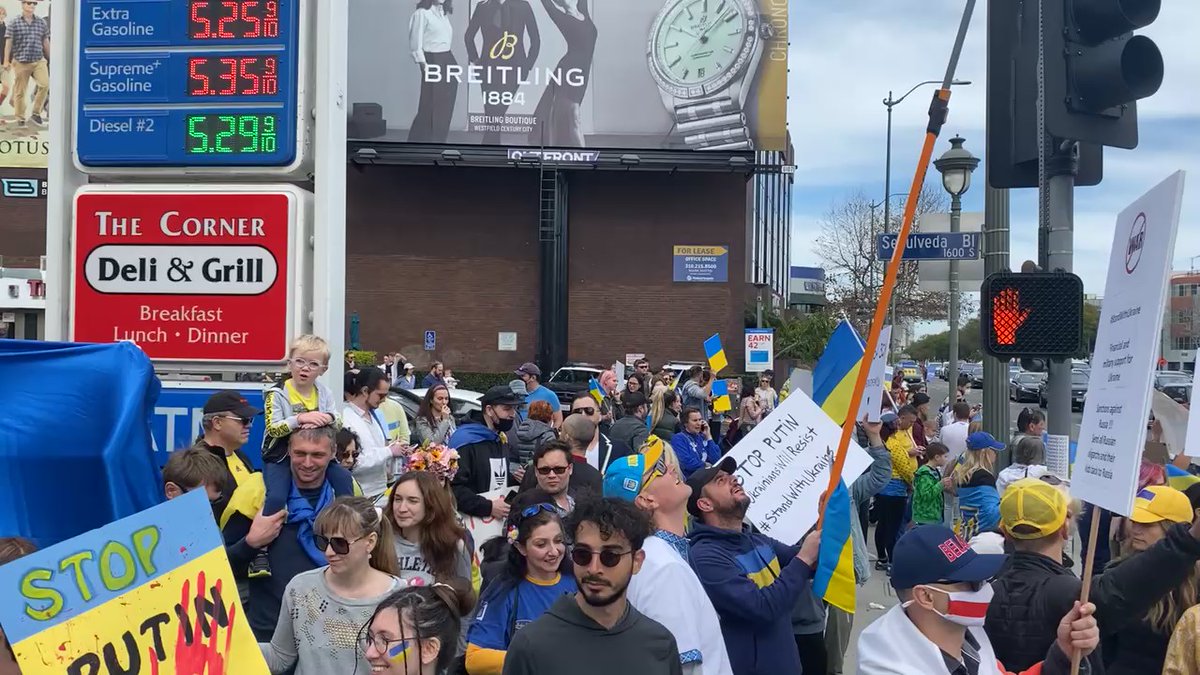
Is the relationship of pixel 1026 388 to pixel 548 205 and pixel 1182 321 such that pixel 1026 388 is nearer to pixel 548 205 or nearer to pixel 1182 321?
pixel 548 205

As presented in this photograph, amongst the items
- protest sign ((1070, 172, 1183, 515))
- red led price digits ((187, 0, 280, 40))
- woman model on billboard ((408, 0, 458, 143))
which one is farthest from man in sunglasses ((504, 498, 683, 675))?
woman model on billboard ((408, 0, 458, 143))

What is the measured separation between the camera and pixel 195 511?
3223mm

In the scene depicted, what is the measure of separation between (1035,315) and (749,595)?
236cm

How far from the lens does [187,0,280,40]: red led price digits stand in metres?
7.18

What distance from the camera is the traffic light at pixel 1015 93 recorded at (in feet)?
18.4

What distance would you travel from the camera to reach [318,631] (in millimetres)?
3885

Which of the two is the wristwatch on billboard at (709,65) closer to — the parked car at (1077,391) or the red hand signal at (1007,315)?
the parked car at (1077,391)

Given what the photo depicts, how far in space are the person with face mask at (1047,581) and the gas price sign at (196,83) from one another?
4965mm

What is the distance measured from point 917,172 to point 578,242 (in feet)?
108

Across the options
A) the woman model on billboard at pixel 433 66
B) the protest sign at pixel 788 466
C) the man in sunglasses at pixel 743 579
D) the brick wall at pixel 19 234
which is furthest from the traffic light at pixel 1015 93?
the brick wall at pixel 19 234

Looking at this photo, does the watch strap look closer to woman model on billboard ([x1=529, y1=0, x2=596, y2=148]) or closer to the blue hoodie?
woman model on billboard ([x1=529, y1=0, x2=596, y2=148])

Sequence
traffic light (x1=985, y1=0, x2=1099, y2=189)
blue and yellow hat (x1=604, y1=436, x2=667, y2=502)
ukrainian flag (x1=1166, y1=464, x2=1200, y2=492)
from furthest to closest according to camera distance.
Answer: ukrainian flag (x1=1166, y1=464, x2=1200, y2=492) → blue and yellow hat (x1=604, y1=436, x2=667, y2=502) → traffic light (x1=985, y1=0, x2=1099, y2=189)

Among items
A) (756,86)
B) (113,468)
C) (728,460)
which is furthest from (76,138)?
(756,86)

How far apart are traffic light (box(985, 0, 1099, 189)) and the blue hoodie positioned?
8.38 ft
